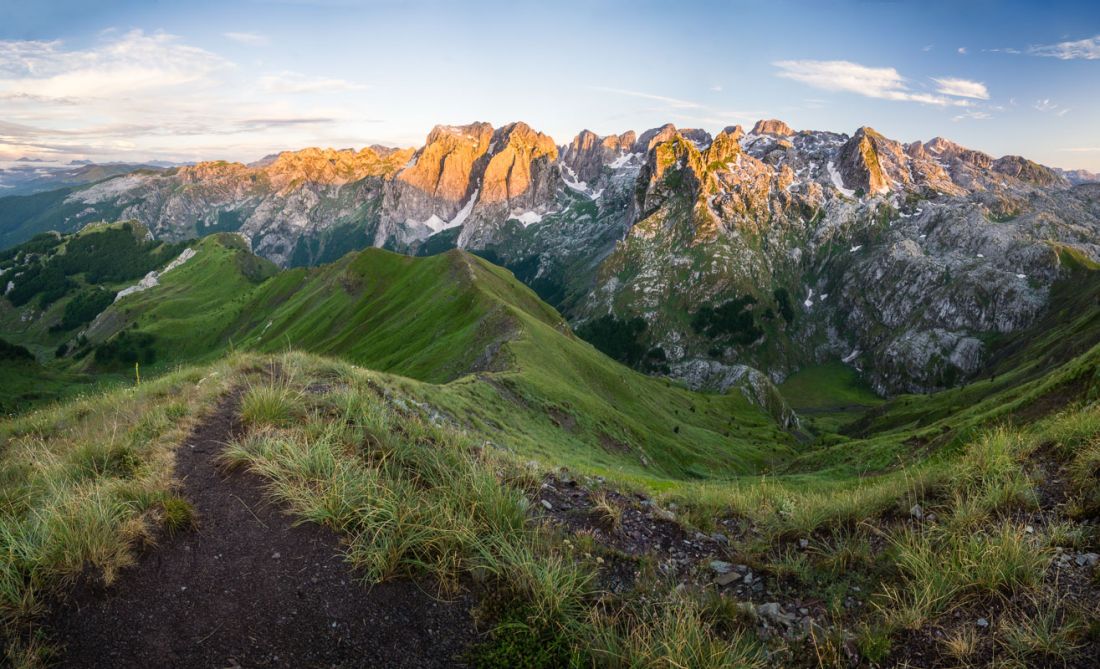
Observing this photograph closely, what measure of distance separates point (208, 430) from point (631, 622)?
10.1 metres

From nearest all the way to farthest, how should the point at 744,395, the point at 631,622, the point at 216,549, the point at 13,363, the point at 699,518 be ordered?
1. the point at 631,622
2. the point at 216,549
3. the point at 699,518
4. the point at 13,363
5. the point at 744,395

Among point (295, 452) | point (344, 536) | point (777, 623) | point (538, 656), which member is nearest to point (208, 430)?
point (295, 452)

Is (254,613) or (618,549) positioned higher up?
(254,613)

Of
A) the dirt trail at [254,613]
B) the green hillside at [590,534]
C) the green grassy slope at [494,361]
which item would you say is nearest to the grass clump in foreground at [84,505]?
the green hillside at [590,534]

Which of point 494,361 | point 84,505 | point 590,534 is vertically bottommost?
point 494,361

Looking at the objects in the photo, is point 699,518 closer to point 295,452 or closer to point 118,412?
point 295,452

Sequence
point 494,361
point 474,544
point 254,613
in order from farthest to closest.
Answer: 1. point 494,361
2. point 474,544
3. point 254,613

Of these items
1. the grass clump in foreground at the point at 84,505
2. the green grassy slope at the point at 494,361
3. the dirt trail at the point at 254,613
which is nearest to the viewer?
the dirt trail at the point at 254,613

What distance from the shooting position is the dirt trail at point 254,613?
635 centimetres

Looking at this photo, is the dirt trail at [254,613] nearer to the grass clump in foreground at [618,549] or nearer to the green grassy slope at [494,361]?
the grass clump in foreground at [618,549]

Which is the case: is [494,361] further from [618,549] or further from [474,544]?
[474,544]

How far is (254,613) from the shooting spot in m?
6.82

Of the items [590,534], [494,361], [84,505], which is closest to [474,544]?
[590,534]

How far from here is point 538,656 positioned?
21.2 ft
